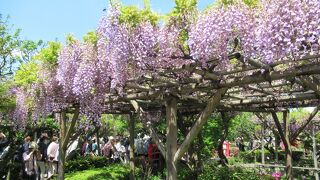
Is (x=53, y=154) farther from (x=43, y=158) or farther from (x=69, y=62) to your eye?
(x=69, y=62)

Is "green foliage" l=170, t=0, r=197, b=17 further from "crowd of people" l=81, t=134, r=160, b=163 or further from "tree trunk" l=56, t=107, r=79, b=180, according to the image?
"crowd of people" l=81, t=134, r=160, b=163

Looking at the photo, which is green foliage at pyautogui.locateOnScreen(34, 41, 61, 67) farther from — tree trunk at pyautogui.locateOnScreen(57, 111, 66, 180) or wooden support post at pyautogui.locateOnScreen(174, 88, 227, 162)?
wooden support post at pyautogui.locateOnScreen(174, 88, 227, 162)

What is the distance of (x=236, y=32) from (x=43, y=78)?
432 centimetres

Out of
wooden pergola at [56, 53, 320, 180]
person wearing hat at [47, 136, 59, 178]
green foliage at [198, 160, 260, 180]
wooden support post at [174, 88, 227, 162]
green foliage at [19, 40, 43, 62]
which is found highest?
green foliage at [19, 40, 43, 62]

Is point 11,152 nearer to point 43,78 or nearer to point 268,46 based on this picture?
point 43,78

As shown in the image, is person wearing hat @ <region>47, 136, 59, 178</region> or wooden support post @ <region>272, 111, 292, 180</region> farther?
person wearing hat @ <region>47, 136, 59, 178</region>

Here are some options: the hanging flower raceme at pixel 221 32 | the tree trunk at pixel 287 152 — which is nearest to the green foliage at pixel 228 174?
the tree trunk at pixel 287 152

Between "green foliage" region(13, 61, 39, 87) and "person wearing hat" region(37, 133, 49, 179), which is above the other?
"green foliage" region(13, 61, 39, 87)

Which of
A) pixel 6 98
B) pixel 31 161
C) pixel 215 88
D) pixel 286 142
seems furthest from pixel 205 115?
pixel 31 161

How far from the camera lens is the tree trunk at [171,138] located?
237 inches

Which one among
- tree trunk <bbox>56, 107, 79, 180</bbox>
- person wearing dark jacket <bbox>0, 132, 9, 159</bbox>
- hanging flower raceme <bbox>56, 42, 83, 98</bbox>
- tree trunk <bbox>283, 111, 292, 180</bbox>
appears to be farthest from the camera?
person wearing dark jacket <bbox>0, 132, 9, 159</bbox>

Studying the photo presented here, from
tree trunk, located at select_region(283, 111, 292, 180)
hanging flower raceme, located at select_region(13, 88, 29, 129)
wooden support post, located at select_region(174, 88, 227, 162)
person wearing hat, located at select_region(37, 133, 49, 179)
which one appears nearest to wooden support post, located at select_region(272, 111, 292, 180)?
tree trunk, located at select_region(283, 111, 292, 180)

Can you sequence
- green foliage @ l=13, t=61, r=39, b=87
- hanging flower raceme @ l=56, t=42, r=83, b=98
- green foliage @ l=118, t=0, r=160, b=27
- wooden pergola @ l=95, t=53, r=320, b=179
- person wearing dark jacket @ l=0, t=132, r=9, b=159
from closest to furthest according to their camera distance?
wooden pergola @ l=95, t=53, r=320, b=179 < green foliage @ l=118, t=0, r=160, b=27 < hanging flower raceme @ l=56, t=42, r=83, b=98 < green foliage @ l=13, t=61, r=39, b=87 < person wearing dark jacket @ l=0, t=132, r=9, b=159

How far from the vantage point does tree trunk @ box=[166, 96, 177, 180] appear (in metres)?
6.03
